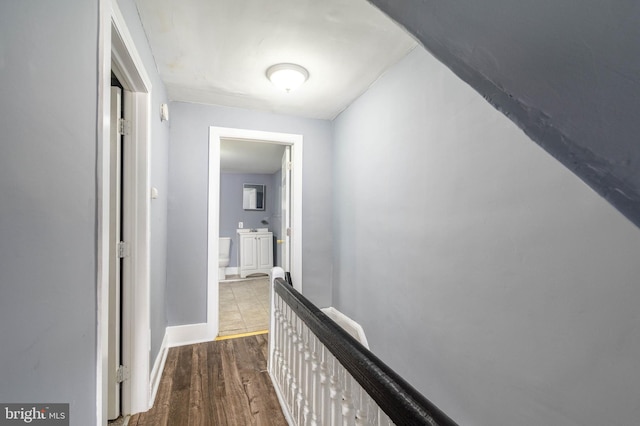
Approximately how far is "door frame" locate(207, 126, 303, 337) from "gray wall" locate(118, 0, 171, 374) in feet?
1.23

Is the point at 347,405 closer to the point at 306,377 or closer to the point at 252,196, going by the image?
the point at 306,377

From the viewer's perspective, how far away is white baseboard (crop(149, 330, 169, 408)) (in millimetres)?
1765

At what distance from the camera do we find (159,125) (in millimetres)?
2061

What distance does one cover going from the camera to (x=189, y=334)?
8.32ft

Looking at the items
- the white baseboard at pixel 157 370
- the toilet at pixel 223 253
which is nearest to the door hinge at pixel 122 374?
the white baseboard at pixel 157 370

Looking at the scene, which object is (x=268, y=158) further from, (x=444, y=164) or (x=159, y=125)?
(x=444, y=164)

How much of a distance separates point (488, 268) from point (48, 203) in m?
1.66

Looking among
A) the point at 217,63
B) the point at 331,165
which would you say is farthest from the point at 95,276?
the point at 331,165

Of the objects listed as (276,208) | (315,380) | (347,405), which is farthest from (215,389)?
(276,208)

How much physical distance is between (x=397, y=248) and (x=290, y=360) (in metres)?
1.01

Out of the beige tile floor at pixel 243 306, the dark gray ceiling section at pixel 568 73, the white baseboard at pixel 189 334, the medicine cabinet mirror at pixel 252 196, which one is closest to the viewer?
the dark gray ceiling section at pixel 568 73

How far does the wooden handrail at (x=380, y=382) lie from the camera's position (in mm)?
587

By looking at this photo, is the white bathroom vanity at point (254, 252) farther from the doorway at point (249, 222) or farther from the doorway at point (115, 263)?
the doorway at point (115, 263)

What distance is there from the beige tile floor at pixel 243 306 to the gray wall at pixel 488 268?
144cm
